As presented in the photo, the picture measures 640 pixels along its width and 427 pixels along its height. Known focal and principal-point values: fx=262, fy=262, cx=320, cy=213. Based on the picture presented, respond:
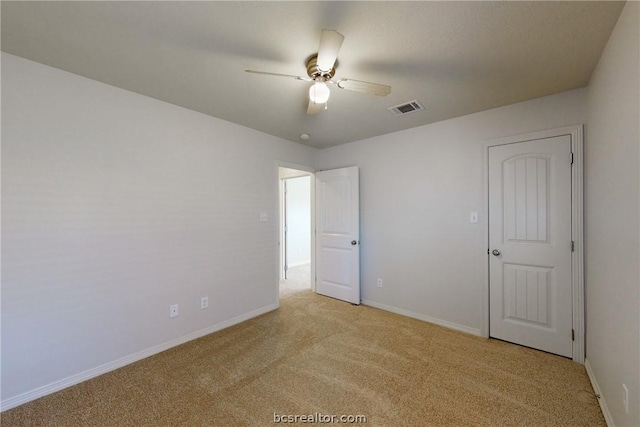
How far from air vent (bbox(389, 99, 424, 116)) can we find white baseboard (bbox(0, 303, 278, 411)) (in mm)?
2932

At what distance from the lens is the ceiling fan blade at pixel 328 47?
1.34 m

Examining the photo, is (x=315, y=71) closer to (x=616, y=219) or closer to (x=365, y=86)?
(x=365, y=86)

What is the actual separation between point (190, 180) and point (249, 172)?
2.45 feet

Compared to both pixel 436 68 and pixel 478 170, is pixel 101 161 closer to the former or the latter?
pixel 436 68

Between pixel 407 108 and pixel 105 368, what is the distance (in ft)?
11.8

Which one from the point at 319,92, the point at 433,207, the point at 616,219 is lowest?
the point at 616,219

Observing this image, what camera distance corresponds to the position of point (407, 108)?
8.79 feet

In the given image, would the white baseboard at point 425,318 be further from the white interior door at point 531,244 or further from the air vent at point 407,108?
the air vent at point 407,108

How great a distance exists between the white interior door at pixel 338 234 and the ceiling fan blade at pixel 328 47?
2.26 metres

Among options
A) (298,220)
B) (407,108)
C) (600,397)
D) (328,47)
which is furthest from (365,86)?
(298,220)

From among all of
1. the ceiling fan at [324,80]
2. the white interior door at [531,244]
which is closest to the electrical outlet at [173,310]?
the ceiling fan at [324,80]

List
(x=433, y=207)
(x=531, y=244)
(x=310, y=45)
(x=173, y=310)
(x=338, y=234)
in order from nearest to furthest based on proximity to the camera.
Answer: (x=310, y=45), (x=531, y=244), (x=173, y=310), (x=433, y=207), (x=338, y=234)

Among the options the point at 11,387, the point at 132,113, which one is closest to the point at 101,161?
the point at 132,113

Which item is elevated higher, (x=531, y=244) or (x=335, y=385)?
(x=531, y=244)
